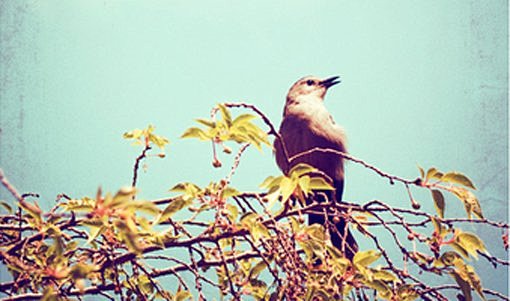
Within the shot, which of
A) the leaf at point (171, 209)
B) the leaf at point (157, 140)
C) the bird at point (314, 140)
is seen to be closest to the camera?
the leaf at point (171, 209)

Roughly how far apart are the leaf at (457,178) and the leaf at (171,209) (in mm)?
512

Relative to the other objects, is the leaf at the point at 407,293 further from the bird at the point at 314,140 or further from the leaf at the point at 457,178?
the bird at the point at 314,140

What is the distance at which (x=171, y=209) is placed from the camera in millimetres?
974

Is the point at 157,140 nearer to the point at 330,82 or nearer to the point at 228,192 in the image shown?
the point at 228,192

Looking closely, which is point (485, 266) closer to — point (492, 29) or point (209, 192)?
point (492, 29)

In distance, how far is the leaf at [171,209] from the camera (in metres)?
0.96

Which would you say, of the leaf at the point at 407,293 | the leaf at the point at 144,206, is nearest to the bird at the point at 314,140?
the leaf at the point at 407,293

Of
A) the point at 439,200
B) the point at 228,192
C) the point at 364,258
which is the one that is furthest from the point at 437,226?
Result: the point at 228,192

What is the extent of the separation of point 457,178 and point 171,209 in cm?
55

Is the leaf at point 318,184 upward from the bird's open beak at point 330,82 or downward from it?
downward

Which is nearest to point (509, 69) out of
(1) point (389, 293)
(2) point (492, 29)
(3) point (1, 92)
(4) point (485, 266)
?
(2) point (492, 29)

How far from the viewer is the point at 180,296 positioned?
1285mm

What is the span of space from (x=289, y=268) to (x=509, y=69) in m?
2.57

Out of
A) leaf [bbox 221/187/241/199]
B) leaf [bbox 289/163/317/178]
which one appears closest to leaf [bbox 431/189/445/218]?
leaf [bbox 289/163/317/178]
